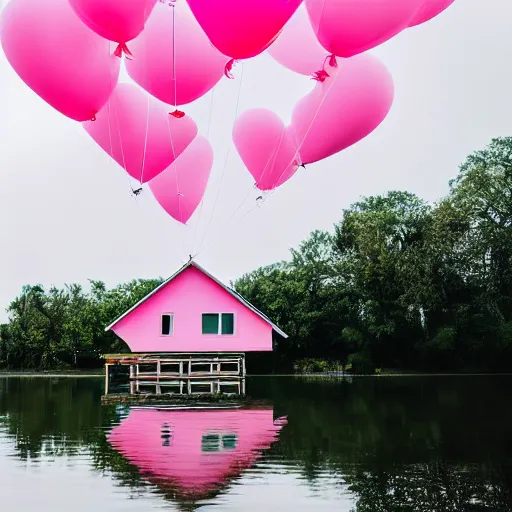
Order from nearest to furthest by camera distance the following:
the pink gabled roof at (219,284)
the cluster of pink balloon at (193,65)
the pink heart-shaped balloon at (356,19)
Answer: the cluster of pink balloon at (193,65)
the pink heart-shaped balloon at (356,19)
the pink gabled roof at (219,284)

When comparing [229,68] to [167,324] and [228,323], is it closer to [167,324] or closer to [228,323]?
[228,323]

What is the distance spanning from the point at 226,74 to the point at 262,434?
8.21 meters

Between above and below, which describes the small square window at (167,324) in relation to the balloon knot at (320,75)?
below

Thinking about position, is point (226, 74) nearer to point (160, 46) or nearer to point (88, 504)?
point (160, 46)

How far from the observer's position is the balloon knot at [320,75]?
32.8 ft

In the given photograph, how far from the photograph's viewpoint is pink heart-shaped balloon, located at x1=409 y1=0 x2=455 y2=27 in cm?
899

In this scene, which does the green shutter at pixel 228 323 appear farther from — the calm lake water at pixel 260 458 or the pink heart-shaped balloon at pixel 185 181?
the pink heart-shaped balloon at pixel 185 181

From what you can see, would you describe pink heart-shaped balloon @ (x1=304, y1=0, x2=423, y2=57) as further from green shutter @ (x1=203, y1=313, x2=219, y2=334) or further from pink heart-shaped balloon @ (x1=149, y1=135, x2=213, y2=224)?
green shutter @ (x1=203, y1=313, x2=219, y2=334)

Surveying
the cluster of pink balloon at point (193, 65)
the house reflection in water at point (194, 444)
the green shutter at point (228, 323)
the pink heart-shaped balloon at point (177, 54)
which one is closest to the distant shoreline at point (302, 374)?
the green shutter at point (228, 323)

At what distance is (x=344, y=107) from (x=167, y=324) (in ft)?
52.1

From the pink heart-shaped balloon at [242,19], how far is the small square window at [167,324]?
1820 centimetres

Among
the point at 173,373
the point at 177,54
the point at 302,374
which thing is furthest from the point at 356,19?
the point at 302,374

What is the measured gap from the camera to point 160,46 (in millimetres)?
9469

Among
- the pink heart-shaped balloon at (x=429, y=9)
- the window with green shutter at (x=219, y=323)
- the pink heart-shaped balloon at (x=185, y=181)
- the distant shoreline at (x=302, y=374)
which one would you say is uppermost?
the pink heart-shaped balloon at (x=429, y=9)
